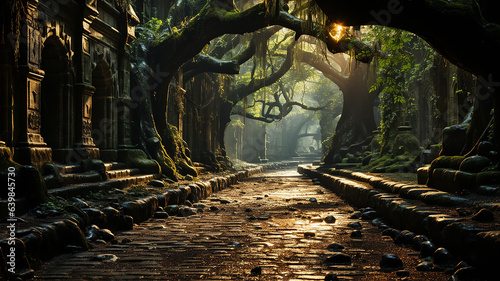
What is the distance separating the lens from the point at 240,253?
170 inches

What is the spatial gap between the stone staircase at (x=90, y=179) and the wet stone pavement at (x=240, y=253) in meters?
1.08

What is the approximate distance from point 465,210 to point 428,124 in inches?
666

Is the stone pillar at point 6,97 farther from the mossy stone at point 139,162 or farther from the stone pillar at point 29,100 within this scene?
the mossy stone at point 139,162

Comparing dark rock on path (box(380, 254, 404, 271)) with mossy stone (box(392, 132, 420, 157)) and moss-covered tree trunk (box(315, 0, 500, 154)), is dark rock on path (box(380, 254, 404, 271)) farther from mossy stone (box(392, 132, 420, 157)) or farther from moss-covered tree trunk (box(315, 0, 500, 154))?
mossy stone (box(392, 132, 420, 157))

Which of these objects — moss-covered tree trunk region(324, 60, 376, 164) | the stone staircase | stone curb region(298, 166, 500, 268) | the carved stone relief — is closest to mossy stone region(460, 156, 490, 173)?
stone curb region(298, 166, 500, 268)

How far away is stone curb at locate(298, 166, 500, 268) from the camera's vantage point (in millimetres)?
3271

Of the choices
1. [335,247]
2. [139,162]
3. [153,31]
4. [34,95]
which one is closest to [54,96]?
[34,95]

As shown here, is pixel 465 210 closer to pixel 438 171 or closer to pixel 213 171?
pixel 438 171

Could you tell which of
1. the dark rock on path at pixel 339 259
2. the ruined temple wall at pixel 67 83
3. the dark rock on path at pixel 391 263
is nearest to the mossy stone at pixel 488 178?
the dark rock on path at pixel 391 263

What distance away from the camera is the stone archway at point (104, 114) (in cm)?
1065

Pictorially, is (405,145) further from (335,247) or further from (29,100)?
(29,100)

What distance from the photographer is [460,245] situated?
365cm

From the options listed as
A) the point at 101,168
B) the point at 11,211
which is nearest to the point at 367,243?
the point at 11,211

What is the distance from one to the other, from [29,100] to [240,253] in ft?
14.9
